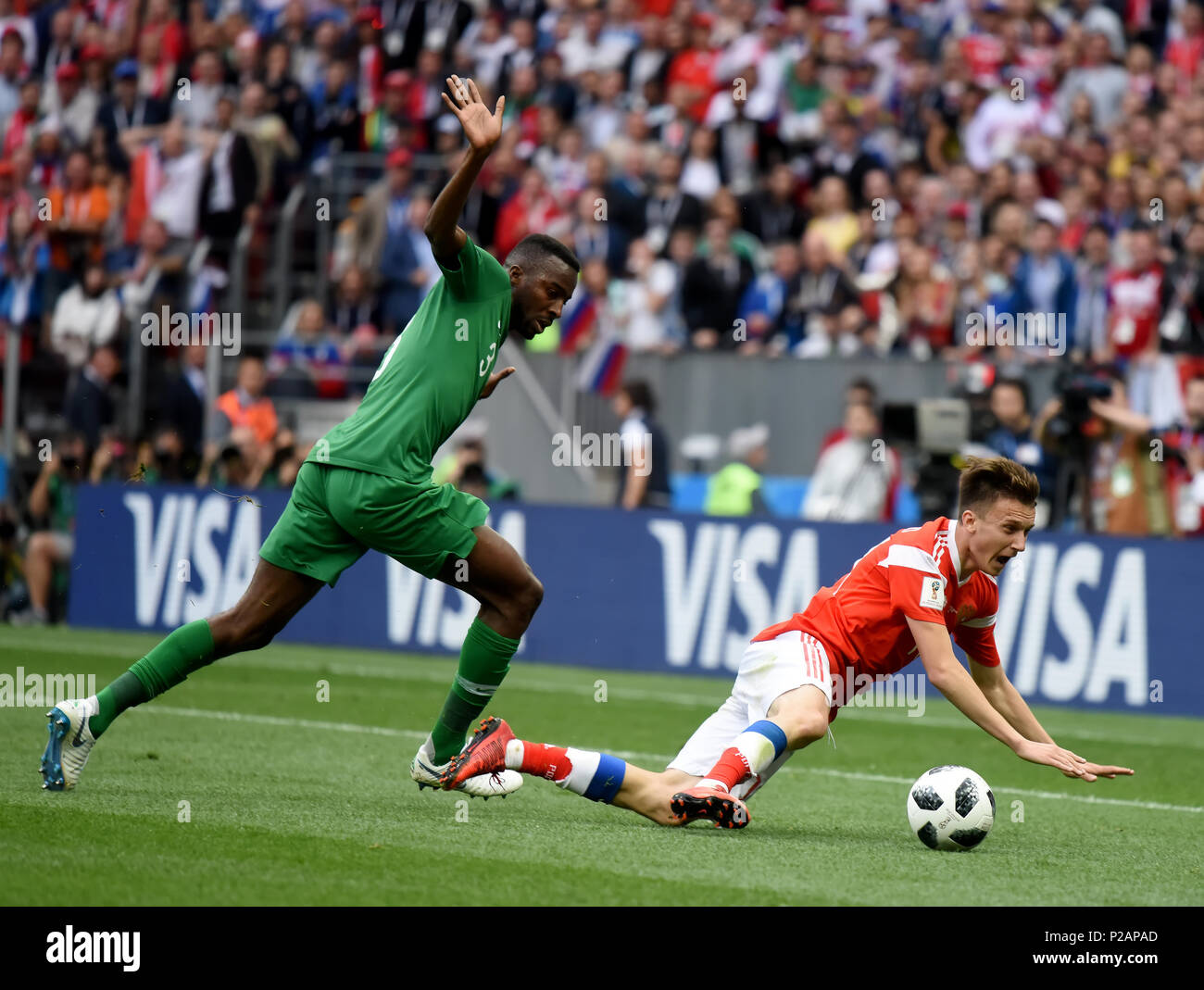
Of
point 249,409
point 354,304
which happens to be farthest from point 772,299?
point 249,409

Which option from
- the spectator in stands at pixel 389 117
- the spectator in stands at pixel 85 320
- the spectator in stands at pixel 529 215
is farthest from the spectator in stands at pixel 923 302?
the spectator in stands at pixel 85 320

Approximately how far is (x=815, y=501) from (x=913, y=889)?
343 inches

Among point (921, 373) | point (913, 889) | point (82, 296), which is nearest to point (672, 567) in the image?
point (921, 373)

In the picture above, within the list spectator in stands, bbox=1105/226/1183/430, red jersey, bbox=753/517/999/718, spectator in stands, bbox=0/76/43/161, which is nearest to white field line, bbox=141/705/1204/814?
red jersey, bbox=753/517/999/718

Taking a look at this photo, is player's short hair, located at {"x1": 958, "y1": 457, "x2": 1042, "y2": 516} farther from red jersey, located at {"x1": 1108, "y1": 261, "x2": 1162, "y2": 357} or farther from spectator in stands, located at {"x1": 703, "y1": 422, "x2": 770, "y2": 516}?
red jersey, located at {"x1": 1108, "y1": 261, "x2": 1162, "y2": 357}

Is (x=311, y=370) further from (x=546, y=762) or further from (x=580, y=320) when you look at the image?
(x=546, y=762)

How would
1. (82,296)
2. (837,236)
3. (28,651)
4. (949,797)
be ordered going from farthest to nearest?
1. (82,296)
2. (837,236)
3. (28,651)
4. (949,797)

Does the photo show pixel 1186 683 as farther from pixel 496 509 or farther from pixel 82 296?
pixel 82 296

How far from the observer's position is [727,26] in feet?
63.0

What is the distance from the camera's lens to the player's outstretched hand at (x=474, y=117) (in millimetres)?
6836

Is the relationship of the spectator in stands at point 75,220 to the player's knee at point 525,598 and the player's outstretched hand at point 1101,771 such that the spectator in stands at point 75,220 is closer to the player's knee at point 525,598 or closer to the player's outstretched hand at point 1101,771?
the player's knee at point 525,598

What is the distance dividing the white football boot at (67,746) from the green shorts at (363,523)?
0.94 metres

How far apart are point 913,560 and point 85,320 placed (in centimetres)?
1267
